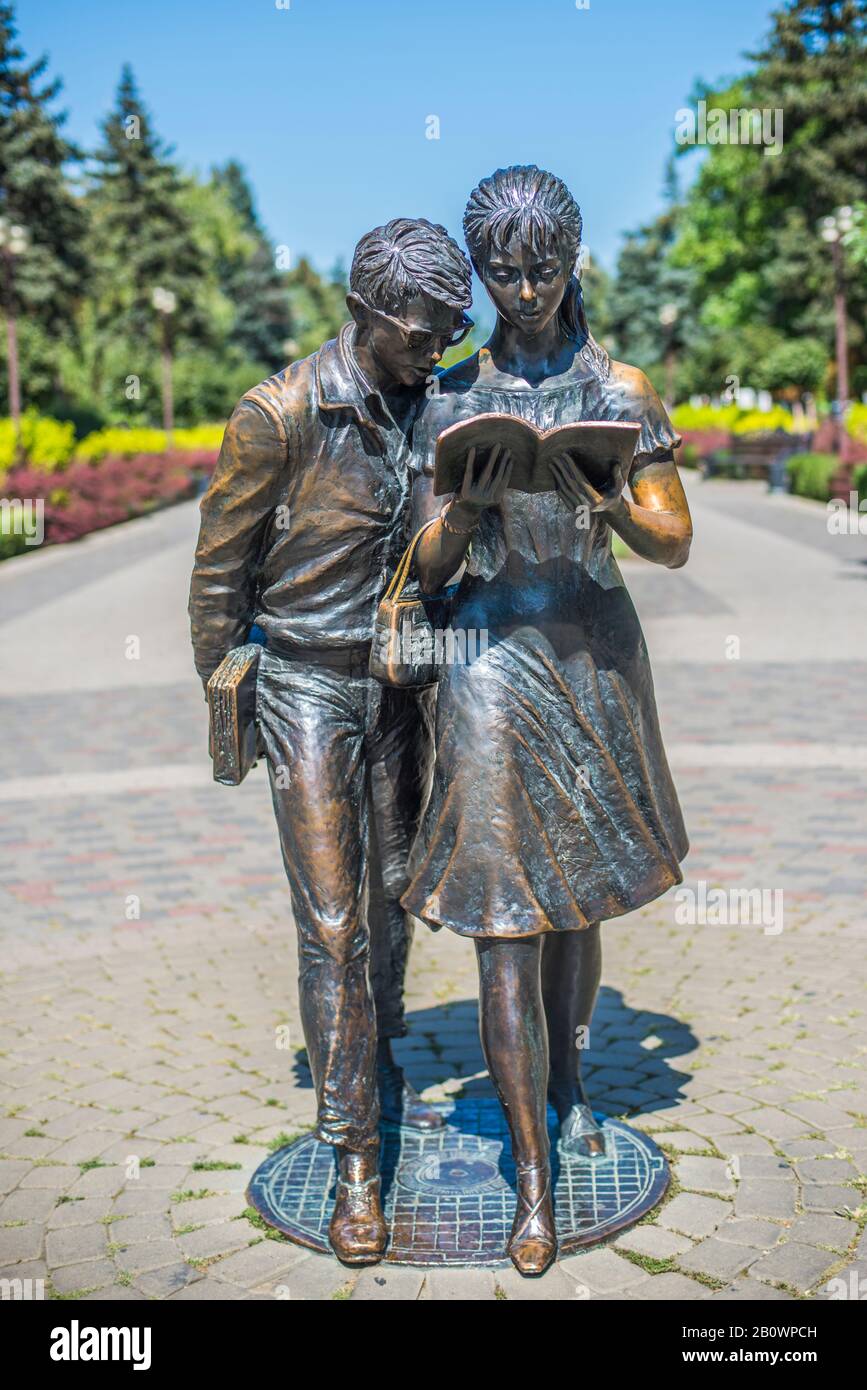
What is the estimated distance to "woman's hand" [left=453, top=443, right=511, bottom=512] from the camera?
3.00 m

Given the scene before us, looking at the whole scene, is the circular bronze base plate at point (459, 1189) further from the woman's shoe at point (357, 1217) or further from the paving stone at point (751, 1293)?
the paving stone at point (751, 1293)

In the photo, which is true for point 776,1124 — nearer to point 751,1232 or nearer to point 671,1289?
point 751,1232

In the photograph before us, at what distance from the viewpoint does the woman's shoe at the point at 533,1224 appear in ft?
10.9

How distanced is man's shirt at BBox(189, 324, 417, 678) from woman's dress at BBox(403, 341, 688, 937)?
17 cm

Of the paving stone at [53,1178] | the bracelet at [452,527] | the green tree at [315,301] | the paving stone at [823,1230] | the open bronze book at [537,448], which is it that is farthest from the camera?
→ the green tree at [315,301]

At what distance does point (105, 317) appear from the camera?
193 feet

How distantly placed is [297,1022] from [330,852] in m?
1.87

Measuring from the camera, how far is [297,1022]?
513 cm

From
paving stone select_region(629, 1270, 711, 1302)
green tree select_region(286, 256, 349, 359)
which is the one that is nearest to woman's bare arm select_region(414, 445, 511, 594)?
paving stone select_region(629, 1270, 711, 1302)

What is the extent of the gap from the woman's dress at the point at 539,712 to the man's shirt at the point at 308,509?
0.17 meters

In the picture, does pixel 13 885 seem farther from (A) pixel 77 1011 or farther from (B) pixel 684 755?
(B) pixel 684 755

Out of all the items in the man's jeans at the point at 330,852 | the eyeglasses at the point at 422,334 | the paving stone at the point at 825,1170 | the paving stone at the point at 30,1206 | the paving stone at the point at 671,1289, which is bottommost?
the paving stone at the point at 30,1206

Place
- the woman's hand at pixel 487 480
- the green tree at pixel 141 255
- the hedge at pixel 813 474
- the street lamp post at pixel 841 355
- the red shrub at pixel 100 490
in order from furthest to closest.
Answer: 1. the green tree at pixel 141 255
2. the hedge at pixel 813 474
3. the street lamp post at pixel 841 355
4. the red shrub at pixel 100 490
5. the woman's hand at pixel 487 480

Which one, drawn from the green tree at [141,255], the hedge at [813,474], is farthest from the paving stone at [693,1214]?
the green tree at [141,255]
